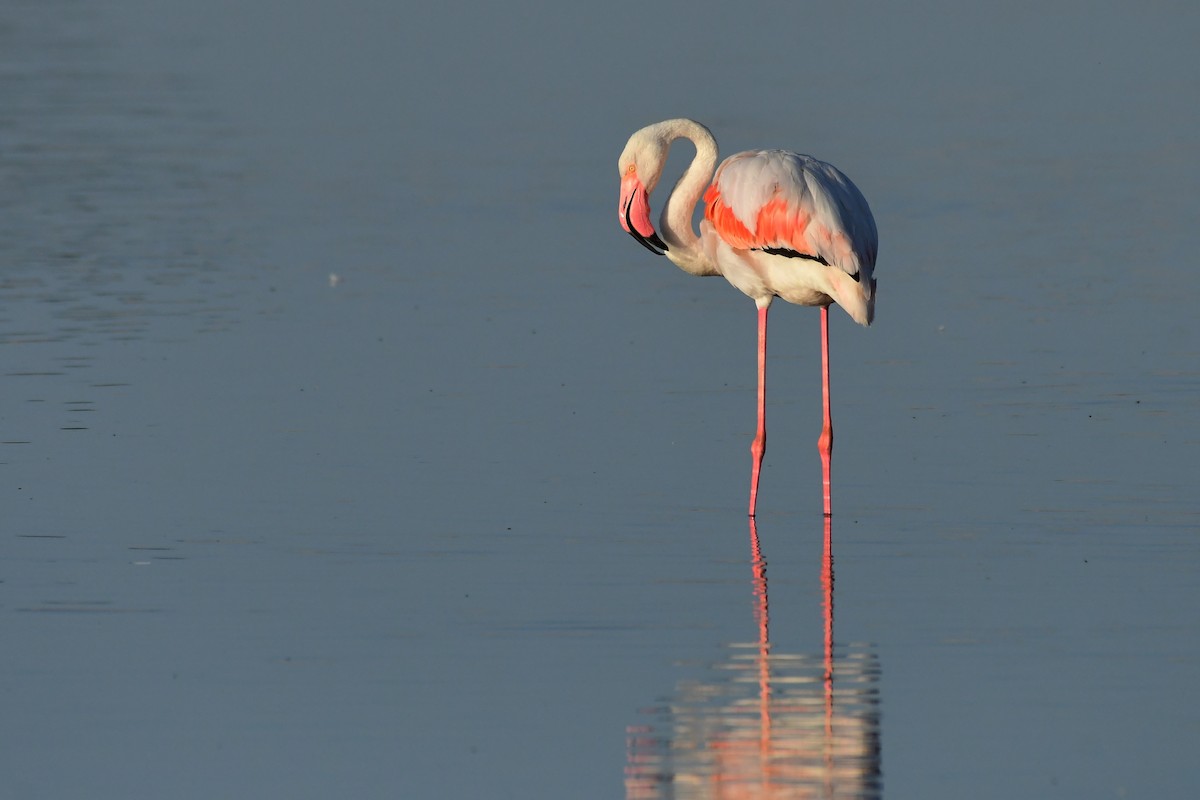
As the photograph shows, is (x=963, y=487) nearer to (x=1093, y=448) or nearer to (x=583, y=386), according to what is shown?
(x=1093, y=448)

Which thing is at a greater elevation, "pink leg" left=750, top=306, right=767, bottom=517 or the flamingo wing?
the flamingo wing

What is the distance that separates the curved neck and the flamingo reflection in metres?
3.64

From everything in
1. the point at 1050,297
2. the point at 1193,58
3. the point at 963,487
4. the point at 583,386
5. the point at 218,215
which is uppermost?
the point at 1193,58

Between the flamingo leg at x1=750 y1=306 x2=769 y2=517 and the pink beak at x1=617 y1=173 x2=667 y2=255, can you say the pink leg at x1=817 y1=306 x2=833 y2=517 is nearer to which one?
the flamingo leg at x1=750 y1=306 x2=769 y2=517

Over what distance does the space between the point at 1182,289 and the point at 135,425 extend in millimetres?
6745

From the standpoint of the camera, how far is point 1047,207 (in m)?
17.1

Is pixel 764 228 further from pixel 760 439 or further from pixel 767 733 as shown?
pixel 767 733

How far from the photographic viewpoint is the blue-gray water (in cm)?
638

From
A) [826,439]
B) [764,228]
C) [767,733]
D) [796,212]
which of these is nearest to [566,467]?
[826,439]

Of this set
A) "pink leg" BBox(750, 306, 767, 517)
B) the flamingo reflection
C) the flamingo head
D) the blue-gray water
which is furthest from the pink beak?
the flamingo reflection

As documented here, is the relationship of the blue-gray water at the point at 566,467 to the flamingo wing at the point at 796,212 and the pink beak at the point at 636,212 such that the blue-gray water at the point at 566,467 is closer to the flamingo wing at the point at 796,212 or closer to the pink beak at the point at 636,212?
the pink beak at the point at 636,212

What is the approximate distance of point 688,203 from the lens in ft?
34.8

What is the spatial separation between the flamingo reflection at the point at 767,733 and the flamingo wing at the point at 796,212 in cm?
261

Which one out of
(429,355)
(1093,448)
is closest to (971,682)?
(1093,448)
